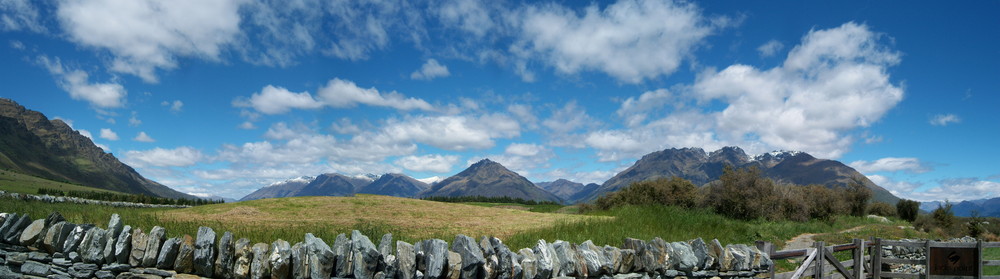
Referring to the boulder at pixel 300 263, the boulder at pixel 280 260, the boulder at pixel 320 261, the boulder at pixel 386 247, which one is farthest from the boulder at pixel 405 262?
the boulder at pixel 280 260

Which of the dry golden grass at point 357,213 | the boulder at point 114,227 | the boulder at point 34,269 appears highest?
the boulder at point 114,227

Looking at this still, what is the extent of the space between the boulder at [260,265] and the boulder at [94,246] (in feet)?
7.32

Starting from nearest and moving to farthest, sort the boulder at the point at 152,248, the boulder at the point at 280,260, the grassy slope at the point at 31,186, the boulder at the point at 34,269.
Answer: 1. the boulder at the point at 280,260
2. the boulder at the point at 152,248
3. the boulder at the point at 34,269
4. the grassy slope at the point at 31,186

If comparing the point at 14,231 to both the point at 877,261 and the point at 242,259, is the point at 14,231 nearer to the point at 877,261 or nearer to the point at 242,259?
the point at 242,259

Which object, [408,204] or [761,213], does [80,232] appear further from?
[761,213]

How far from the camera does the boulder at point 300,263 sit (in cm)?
625

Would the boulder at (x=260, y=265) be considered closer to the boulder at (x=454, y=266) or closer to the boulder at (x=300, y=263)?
the boulder at (x=300, y=263)

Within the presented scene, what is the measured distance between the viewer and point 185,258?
21.0 ft

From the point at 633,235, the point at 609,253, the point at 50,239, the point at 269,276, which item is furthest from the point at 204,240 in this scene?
the point at 633,235

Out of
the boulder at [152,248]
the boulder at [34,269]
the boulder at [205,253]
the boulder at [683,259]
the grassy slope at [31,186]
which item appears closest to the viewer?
the boulder at [205,253]

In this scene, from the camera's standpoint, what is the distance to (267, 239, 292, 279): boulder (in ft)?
20.2

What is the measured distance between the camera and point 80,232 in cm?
681

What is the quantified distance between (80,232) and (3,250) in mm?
1354

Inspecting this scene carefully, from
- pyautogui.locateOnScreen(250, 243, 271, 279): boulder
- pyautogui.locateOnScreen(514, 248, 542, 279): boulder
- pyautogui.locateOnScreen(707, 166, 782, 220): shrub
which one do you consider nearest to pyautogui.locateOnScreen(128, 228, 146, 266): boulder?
pyautogui.locateOnScreen(250, 243, 271, 279): boulder
